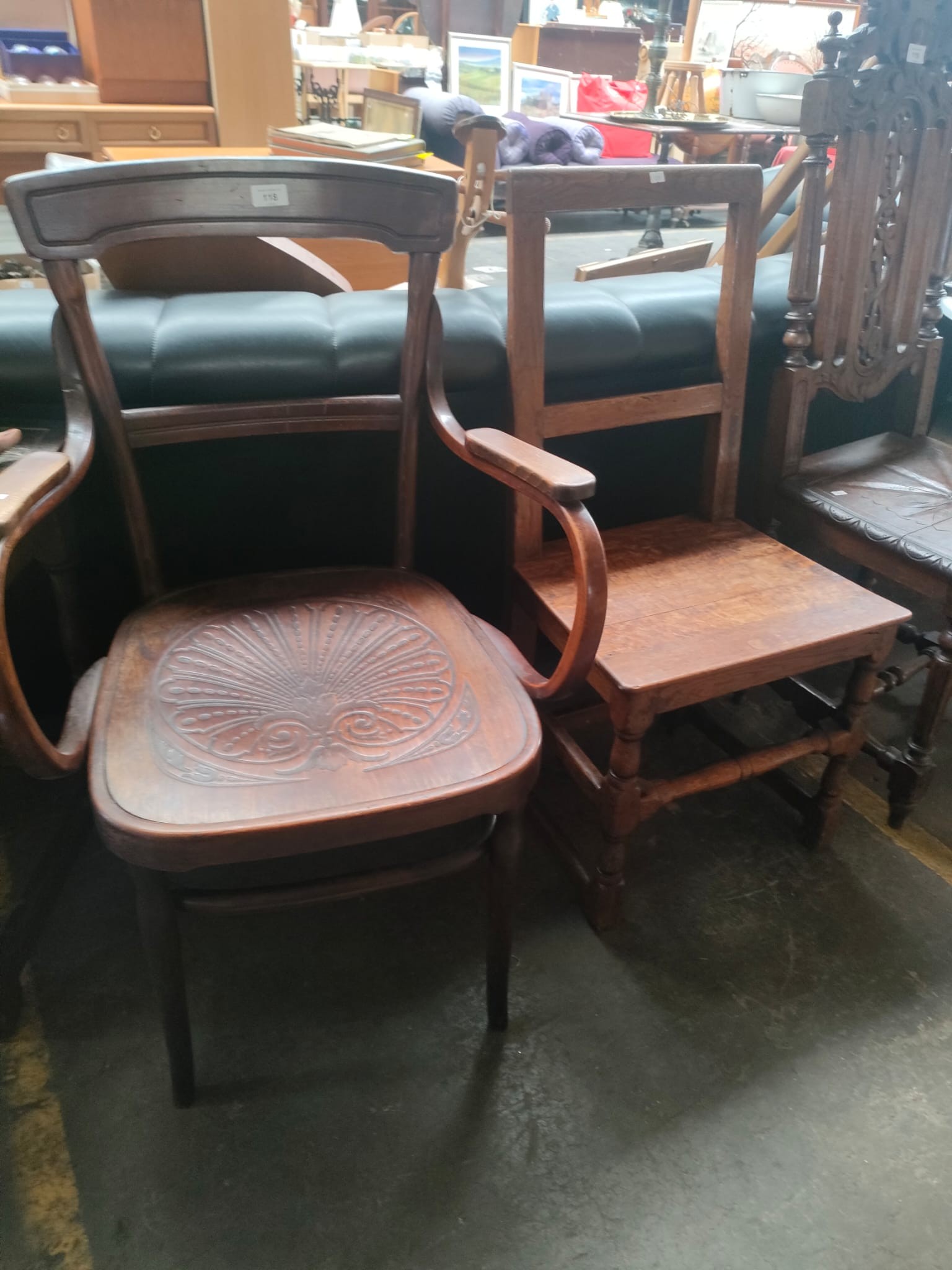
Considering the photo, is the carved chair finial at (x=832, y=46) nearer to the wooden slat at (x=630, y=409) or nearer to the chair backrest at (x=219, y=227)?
the wooden slat at (x=630, y=409)

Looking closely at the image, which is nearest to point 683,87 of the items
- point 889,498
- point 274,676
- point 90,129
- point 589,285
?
point 90,129

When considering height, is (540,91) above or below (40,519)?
above

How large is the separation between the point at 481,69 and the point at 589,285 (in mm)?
6563

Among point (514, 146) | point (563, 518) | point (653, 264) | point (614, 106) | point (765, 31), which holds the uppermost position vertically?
point (765, 31)

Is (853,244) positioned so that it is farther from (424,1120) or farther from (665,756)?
(424,1120)

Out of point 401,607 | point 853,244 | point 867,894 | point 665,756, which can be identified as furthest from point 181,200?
point 867,894

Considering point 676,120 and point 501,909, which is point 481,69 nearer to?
point 676,120

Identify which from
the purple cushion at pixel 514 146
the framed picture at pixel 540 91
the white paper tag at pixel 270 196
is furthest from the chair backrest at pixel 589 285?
the framed picture at pixel 540 91

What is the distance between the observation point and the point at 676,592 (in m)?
1.36

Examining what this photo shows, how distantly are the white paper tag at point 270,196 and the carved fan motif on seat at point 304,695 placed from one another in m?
0.52

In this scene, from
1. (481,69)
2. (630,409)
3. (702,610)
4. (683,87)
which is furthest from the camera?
(481,69)

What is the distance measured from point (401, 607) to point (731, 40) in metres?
7.21

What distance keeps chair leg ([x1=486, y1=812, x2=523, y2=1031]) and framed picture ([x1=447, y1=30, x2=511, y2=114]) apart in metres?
7.11

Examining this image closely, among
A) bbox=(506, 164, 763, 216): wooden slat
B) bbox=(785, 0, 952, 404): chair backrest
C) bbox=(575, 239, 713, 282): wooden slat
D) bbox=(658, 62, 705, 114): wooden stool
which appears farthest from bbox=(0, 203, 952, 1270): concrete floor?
bbox=(658, 62, 705, 114): wooden stool
